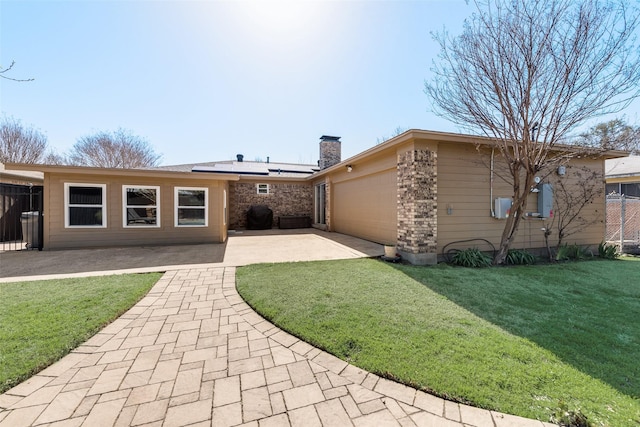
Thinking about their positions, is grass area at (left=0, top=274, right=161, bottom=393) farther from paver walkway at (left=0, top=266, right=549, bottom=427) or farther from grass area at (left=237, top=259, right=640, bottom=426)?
grass area at (left=237, top=259, right=640, bottom=426)

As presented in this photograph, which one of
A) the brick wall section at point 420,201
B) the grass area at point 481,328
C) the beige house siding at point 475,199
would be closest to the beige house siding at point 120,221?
the grass area at point 481,328

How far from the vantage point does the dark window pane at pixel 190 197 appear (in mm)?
8578

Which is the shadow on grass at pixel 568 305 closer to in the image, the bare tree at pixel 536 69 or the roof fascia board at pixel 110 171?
the bare tree at pixel 536 69

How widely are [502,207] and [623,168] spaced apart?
8.68m

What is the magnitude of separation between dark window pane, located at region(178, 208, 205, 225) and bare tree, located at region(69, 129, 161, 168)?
18.0 metres

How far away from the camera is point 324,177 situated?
40.8ft

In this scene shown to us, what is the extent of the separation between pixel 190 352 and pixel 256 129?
14.7 metres

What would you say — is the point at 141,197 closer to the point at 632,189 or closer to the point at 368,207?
the point at 368,207

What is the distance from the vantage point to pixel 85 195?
7.83 m

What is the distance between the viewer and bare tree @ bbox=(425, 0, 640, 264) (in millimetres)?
5047

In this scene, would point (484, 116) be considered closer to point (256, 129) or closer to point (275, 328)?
point (275, 328)

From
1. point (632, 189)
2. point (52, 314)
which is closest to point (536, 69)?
point (52, 314)

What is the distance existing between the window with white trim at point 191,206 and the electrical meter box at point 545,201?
9.50 metres

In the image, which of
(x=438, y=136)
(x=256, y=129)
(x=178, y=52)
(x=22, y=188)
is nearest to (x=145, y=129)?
(x=256, y=129)
